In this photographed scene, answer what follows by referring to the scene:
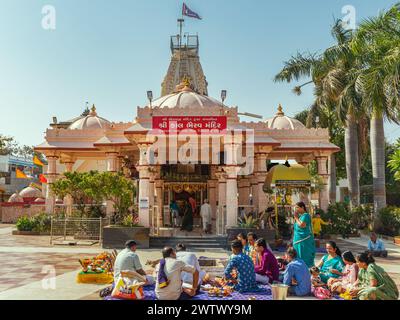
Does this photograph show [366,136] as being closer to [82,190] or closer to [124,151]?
[124,151]

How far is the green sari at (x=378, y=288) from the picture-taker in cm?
554

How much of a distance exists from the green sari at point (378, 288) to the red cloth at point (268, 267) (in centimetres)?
184

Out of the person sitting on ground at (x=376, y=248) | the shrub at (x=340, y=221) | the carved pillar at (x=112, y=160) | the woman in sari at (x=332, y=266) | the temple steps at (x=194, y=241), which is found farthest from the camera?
the carved pillar at (x=112, y=160)

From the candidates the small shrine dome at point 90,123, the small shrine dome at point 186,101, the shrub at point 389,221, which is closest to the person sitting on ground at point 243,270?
the small shrine dome at point 186,101

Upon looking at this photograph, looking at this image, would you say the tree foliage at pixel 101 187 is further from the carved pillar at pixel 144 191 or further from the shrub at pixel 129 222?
the carved pillar at pixel 144 191

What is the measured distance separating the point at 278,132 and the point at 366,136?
26.5 ft

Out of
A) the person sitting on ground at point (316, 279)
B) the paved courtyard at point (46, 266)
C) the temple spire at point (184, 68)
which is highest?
the temple spire at point (184, 68)

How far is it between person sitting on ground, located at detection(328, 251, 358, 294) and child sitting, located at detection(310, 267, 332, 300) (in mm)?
198

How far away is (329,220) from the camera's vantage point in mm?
17734

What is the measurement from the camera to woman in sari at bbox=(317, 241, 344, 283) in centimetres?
703

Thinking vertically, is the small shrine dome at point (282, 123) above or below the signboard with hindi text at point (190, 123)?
above

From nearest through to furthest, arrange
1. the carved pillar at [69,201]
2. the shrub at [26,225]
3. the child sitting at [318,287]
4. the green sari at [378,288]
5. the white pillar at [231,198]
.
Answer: the green sari at [378,288], the child sitting at [318,287], the white pillar at [231,198], the carved pillar at [69,201], the shrub at [26,225]

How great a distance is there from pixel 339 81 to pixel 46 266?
16697 mm

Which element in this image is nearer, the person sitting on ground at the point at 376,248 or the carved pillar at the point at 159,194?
the person sitting on ground at the point at 376,248
